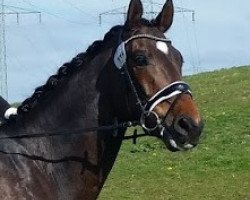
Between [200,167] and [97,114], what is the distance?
13.9 metres

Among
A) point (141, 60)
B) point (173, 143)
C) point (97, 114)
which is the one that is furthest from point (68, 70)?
point (173, 143)

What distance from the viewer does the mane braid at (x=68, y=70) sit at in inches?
240

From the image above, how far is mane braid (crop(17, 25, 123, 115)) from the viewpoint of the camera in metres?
6.09

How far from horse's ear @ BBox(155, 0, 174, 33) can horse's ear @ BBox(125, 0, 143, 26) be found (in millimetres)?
186

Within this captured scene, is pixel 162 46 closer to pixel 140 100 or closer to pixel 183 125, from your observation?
pixel 140 100

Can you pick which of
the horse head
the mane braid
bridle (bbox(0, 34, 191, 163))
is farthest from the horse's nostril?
the mane braid

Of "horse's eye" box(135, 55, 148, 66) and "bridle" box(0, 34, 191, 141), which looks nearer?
"bridle" box(0, 34, 191, 141)

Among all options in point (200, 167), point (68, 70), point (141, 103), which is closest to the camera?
point (141, 103)

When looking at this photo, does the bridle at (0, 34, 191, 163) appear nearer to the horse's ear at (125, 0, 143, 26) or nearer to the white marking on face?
the white marking on face

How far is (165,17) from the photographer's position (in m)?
6.04

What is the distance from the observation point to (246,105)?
26562mm

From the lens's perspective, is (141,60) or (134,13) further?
(134,13)

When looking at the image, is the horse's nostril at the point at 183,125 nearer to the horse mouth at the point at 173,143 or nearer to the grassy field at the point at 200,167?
the horse mouth at the point at 173,143

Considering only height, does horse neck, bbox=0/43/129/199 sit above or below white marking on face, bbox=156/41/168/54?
below
